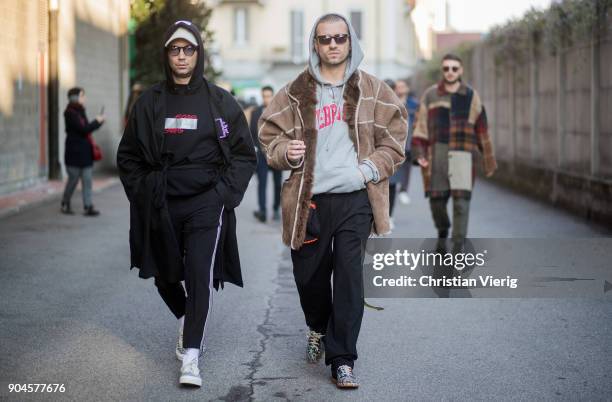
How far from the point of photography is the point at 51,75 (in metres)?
19.5

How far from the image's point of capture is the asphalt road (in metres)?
5.63

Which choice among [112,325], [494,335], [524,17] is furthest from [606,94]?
[112,325]

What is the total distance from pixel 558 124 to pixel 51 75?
8.98 meters

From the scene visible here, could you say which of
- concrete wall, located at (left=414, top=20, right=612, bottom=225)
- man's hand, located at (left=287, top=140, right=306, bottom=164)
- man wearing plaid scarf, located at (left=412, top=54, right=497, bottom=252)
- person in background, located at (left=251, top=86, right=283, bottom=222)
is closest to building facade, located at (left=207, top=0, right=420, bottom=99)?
concrete wall, located at (left=414, top=20, right=612, bottom=225)

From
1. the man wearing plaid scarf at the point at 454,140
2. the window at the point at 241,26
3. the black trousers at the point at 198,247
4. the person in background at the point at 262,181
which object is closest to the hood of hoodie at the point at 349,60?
the black trousers at the point at 198,247

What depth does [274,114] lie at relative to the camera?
6004mm

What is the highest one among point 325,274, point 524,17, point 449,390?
point 524,17

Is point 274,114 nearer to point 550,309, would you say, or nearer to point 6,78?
point 550,309

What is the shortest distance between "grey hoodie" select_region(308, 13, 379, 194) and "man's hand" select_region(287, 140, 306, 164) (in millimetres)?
114

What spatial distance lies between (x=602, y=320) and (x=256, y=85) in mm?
48176

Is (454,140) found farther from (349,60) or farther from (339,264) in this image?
(339,264)

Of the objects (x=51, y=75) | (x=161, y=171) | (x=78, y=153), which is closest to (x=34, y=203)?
(x=78, y=153)

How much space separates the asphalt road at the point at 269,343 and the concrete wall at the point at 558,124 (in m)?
5.24

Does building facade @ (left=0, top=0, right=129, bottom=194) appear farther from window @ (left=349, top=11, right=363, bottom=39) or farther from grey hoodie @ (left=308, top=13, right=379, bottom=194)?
window @ (left=349, top=11, right=363, bottom=39)
